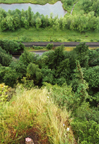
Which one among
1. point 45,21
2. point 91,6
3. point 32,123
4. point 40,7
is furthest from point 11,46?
point 91,6

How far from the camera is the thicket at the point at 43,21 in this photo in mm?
54031

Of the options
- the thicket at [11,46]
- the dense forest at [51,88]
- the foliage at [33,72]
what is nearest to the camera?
the dense forest at [51,88]

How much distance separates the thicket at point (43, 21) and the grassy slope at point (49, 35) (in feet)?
6.89

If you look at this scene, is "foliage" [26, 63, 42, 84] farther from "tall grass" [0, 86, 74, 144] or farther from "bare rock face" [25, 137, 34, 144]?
"bare rock face" [25, 137, 34, 144]

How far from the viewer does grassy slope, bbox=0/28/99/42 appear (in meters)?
53.4

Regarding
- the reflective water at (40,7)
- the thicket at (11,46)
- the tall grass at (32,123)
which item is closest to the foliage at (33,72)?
the tall grass at (32,123)

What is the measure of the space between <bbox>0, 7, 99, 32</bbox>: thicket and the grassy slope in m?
2.10

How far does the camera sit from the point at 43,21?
185 feet

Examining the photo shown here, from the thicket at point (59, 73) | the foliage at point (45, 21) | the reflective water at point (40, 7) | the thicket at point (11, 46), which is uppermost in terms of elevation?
the reflective water at point (40, 7)

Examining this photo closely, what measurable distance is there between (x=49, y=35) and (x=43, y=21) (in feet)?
27.1

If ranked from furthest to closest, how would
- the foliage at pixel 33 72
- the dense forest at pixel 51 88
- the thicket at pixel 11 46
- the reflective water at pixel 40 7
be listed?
1. the reflective water at pixel 40 7
2. the thicket at pixel 11 46
3. the foliage at pixel 33 72
4. the dense forest at pixel 51 88

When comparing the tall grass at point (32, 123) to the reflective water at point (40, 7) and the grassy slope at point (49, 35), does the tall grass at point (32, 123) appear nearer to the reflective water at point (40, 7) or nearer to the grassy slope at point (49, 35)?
the grassy slope at point (49, 35)

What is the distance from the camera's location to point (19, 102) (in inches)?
406

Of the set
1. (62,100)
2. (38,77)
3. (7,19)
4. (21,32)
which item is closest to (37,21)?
(21,32)
